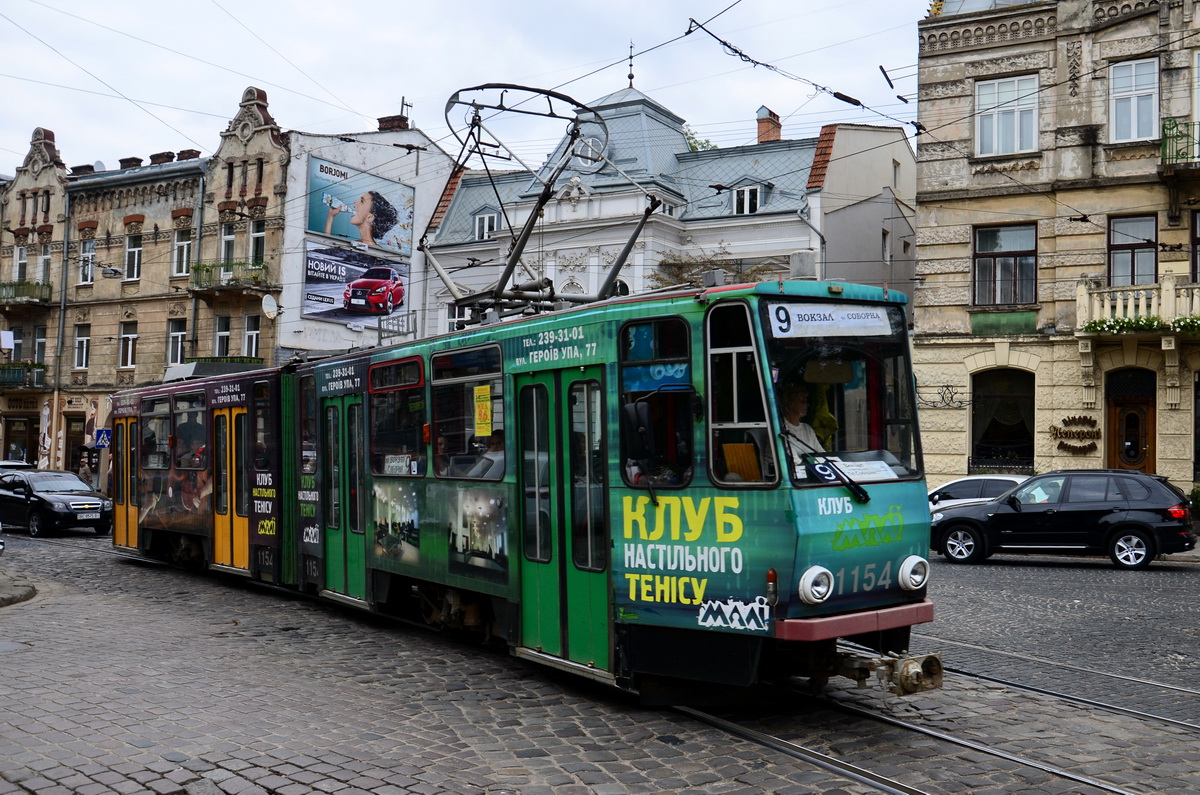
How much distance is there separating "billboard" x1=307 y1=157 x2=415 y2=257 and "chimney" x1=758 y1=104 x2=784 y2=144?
13528 mm

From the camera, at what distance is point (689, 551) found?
7375 millimetres

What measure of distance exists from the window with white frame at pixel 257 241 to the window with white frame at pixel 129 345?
7018 mm

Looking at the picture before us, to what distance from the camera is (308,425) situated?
1301 centimetres

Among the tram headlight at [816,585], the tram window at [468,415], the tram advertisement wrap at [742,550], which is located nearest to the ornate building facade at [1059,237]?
the tram window at [468,415]

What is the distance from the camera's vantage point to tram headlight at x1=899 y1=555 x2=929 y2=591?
24.5 ft

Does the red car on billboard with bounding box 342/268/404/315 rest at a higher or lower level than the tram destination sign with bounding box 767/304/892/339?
higher

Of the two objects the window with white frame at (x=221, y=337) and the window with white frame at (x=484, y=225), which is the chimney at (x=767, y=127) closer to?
the window with white frame at (x=484, y=225)

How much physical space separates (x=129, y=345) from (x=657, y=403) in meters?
40.2

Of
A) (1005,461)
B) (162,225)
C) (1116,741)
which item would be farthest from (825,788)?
(162,225)

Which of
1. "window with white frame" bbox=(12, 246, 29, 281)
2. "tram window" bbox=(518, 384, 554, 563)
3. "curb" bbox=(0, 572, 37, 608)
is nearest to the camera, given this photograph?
"tram window" bbox=(518, 384, 554, 563)

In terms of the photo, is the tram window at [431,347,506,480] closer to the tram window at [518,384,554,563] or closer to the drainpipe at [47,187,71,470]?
the tram window at [518,384,554,563]

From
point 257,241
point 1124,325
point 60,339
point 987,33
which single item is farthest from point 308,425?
point 60,339

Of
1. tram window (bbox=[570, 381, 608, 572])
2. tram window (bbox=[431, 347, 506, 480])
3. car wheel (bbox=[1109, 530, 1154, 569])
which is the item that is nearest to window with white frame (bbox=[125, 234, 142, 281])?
tram window (bbox=[431, 347, 506, 480])

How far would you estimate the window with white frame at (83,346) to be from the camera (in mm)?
44625
